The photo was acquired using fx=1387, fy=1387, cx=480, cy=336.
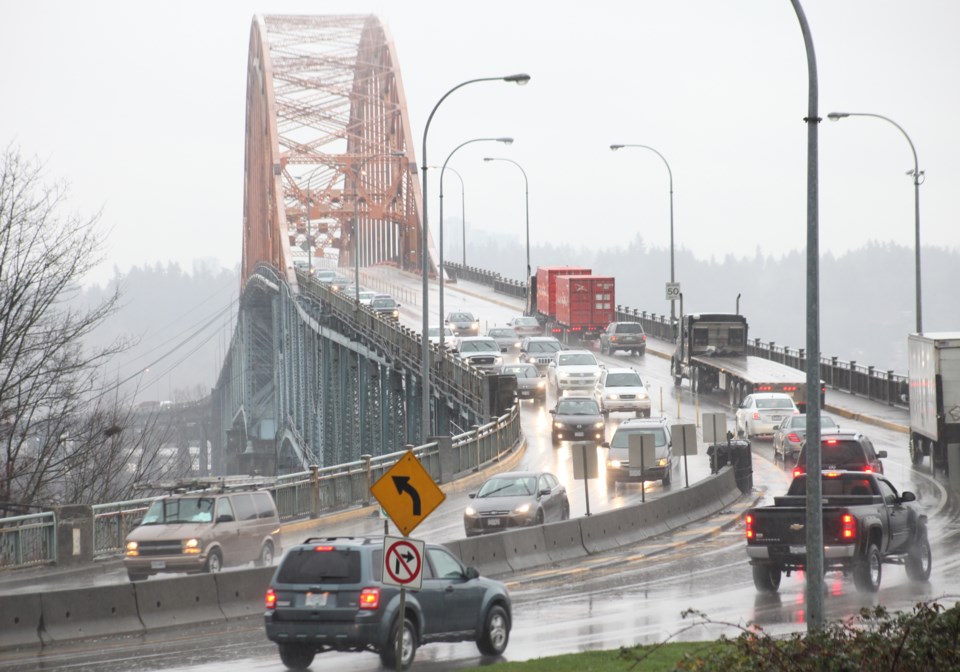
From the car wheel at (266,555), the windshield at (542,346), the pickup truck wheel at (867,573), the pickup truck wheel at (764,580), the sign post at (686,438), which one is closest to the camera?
the pickup truck wheel at (867,573)

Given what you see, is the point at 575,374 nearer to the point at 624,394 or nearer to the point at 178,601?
the point at 624,394

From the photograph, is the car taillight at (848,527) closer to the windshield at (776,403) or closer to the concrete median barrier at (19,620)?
the concrete median barrier at (19,620)

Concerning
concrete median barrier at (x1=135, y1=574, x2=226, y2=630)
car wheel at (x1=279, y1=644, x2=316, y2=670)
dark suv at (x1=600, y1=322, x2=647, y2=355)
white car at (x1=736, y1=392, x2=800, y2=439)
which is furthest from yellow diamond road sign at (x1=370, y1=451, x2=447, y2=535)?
dark suv at (x1=600, y1=322, x2=647, y2=355)

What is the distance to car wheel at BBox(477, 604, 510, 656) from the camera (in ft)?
52.3

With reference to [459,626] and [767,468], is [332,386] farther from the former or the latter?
[459,626]

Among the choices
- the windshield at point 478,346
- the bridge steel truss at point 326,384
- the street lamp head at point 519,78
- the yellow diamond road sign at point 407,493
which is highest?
the street lamp head at point 519,78

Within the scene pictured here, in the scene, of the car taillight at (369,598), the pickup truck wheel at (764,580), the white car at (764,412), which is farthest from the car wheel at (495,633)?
the white car at (764,412)

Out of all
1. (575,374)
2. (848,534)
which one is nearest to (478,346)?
(575,374)

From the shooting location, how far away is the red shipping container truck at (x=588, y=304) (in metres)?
74.0

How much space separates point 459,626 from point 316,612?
1852 millimetres

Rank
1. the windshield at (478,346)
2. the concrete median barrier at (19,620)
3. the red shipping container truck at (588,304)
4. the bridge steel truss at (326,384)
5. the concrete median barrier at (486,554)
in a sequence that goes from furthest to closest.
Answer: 1. the red shipping container truck at (588,304)
2. the windshield at (478,346)
3. the bridge steel truss at (326,384)
4. the concrete median barrier at (486,554)
5. the concrete median barrier at (19,620)

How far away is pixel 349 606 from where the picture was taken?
14.6m

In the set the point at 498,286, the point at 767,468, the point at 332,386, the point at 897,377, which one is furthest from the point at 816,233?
the point at 498,286

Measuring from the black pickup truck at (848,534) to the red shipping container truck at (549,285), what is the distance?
56935 millimetres
